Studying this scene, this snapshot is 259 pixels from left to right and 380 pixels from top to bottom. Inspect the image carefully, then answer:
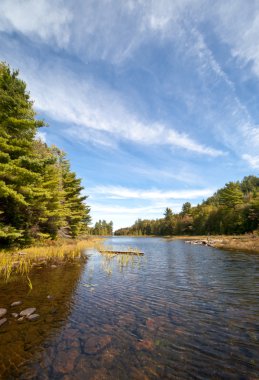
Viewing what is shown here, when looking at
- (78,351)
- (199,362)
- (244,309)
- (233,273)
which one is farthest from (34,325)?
(233,273)

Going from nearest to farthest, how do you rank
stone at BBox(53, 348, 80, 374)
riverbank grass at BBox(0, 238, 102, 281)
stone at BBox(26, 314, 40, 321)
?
stone at BBox(53, 348, 80, 374), stone at BBox(26, 314, 40, 321), riverbank grass at BBox(0, 238, 102, 281)

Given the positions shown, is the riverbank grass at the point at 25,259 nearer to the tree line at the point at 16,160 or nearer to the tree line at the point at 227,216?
the tree line at the point at 16,160

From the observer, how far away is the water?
4.90 meters

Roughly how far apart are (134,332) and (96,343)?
1.30m

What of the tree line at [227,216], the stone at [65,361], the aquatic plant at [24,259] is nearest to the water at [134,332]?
the stone at [65,361]

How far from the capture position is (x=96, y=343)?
607 cm

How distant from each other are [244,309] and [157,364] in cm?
529

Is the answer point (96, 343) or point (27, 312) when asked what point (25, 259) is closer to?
point (27, 312)

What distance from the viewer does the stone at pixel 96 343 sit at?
5715 millimetres

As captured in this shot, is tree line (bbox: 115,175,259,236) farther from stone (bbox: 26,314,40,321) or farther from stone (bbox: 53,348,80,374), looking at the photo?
stone (bbox: 53,348,80,374)

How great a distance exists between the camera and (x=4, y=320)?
289 inches

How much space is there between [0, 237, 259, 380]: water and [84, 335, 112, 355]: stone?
3cm

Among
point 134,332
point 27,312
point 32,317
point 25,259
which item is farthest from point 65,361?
point 25,259

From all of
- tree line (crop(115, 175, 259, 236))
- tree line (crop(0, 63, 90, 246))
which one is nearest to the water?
tree line (crop(0, 63, 90, 246))
